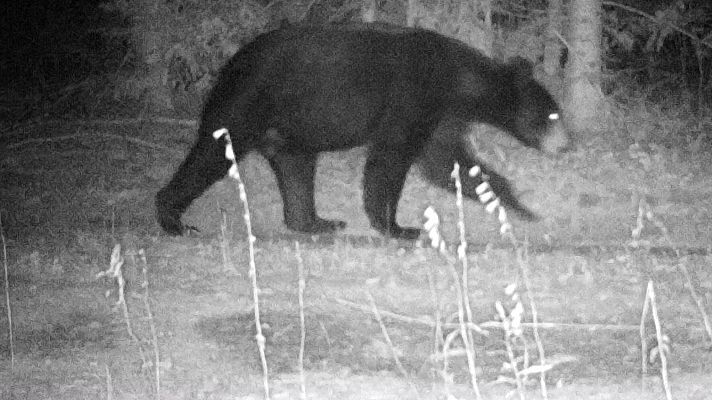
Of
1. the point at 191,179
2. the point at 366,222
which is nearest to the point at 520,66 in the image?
the point at 366,222

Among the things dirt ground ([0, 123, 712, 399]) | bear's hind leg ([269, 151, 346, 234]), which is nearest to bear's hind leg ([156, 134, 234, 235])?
dirt ground ([0, 123, 712, 399])

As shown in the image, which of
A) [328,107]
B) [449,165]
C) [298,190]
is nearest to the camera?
[328,107]

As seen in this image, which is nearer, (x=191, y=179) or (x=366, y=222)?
(x=191, y=179)

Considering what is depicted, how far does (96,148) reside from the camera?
41.7 ft

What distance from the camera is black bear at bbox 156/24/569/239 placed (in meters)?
7.56

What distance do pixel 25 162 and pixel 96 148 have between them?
3.38ft

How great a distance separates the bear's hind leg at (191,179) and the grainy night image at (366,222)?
0.02m

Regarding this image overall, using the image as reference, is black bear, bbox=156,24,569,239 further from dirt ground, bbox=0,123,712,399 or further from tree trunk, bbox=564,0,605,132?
tree trunk, bbox=564,0,605,132

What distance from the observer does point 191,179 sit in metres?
7.85

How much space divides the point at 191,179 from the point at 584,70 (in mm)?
5644

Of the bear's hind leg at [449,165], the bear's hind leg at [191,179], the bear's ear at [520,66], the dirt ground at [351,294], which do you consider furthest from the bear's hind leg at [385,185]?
the bear's ear at [520,66]

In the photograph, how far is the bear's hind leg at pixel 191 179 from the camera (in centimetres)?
768

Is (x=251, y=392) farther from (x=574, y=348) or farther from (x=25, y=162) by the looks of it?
(x=25, y=162)

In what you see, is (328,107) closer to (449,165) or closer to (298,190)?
(298,190)
